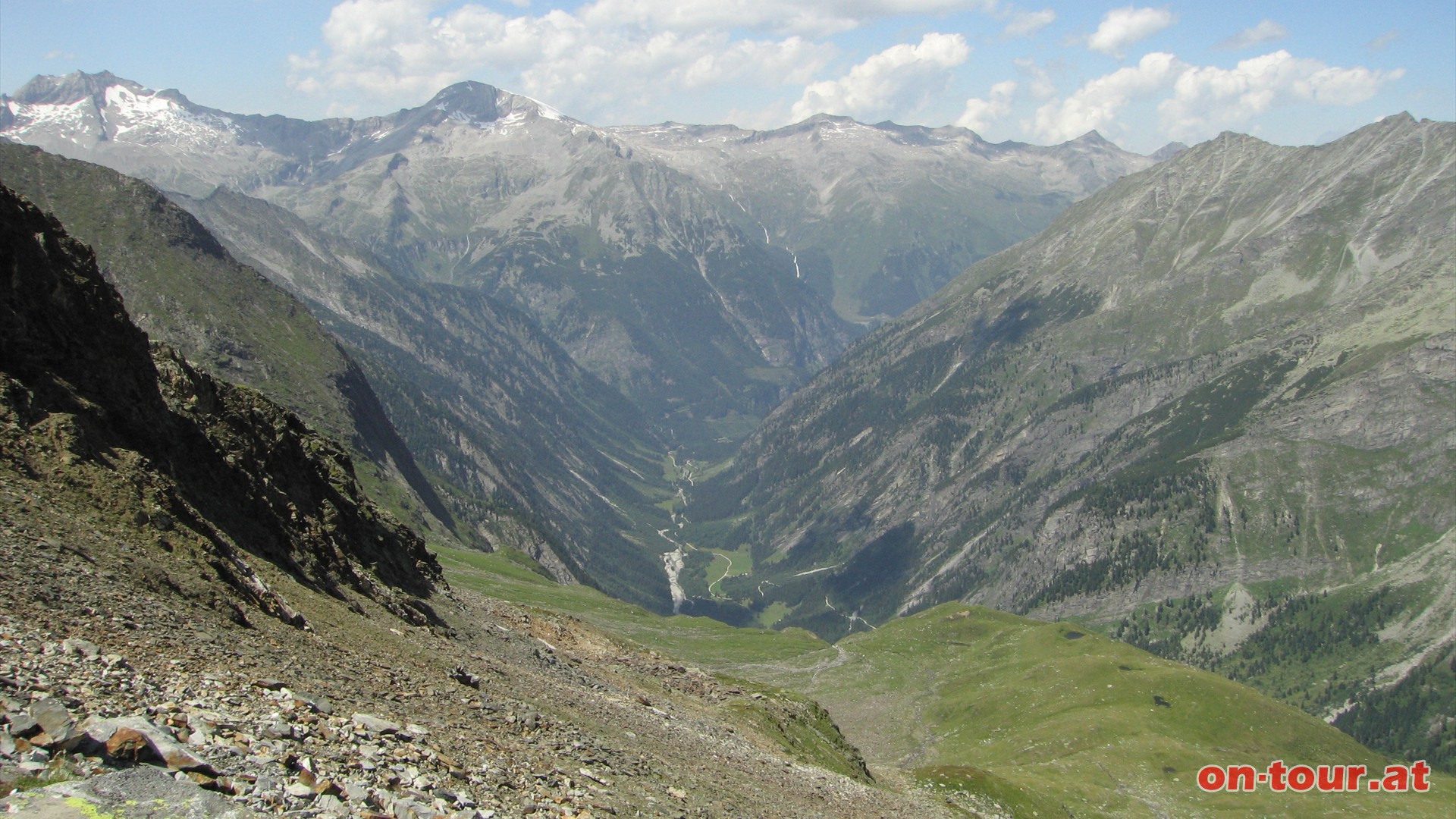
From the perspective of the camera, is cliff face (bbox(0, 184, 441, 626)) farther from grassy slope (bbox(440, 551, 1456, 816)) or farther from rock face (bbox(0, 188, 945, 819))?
grassy slope (bbox(440, 551, 1456, 816))

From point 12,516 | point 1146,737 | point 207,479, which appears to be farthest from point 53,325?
point 1146,737

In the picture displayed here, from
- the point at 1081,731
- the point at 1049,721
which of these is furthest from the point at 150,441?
the point at 1049,721

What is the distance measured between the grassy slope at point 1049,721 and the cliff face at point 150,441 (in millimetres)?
59765

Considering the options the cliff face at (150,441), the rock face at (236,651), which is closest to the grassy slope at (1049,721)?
the rock face at (236,651)

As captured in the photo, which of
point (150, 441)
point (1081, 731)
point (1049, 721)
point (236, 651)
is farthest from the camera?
point (1049, 721)

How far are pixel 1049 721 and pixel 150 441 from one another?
456 feet

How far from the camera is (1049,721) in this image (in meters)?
146

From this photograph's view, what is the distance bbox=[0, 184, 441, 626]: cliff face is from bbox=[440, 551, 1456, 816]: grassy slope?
59.8m

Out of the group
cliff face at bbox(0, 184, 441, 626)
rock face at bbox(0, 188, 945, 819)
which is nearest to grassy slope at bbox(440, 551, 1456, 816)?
rock face at bbox(0, 188, 945, 819)

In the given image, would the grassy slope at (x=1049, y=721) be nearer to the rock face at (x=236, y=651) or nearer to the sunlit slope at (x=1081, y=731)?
the sunlit slope at (x=1081, y=731)

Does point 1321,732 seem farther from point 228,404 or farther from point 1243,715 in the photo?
point 228,404

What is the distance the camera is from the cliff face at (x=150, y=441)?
35938mm

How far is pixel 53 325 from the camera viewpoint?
4159 centimetres

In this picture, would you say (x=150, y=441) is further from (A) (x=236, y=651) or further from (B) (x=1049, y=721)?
(B) (x=1049, y=721)
